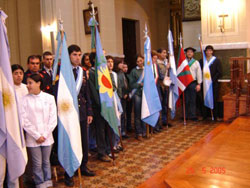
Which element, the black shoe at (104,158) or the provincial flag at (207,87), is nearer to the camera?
the black shoe at (104,158)

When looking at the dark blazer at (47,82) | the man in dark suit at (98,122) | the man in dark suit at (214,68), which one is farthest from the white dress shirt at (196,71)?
the dark blazer at (47,82)

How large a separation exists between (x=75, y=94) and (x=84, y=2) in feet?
14.5

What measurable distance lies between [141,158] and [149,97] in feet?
4.02

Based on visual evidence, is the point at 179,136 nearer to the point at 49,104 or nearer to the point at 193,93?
the point at 193,93

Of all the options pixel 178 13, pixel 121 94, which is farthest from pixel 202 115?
pixel 178 13

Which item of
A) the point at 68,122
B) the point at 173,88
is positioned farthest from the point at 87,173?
the point at 173,88

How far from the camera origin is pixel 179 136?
200 inches

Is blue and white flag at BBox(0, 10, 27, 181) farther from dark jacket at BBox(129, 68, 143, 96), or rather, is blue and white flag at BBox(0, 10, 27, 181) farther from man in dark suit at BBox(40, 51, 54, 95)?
dark jacket at BBox(129, 68, 143, 96)

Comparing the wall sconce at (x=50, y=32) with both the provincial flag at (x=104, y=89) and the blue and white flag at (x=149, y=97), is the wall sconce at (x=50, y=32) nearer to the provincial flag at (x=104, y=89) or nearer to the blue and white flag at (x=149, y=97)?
the blue and white flag at (x=149, y=97)

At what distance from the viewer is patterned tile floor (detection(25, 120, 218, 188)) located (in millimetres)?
3359

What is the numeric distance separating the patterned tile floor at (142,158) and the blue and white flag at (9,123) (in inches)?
29.3

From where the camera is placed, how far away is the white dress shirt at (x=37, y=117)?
3015 mm

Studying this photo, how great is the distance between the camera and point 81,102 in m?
3.45

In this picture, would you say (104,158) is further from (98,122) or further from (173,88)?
(173,88)
